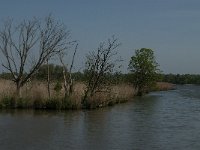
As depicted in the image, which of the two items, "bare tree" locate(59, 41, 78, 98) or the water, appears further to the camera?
"bare tree" locate(59, 41, 78, 98)

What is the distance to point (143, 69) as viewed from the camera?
48938 millimetres

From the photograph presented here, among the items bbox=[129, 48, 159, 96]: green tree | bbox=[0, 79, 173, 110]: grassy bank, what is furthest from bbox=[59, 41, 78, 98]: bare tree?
bbox=[129, 48, 159, 96]: green tree

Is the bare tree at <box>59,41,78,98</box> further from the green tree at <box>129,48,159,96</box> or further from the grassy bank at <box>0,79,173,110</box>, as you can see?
the green tree at <box>129,48,159,96</box>

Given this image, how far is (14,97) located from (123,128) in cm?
982

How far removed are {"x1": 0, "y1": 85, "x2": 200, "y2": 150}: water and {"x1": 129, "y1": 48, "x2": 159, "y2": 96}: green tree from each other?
24402 millimetres

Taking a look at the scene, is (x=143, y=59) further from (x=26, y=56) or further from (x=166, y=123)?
(x=166, y=123)

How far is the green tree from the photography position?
48375mm

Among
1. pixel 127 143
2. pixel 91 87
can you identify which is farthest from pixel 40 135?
pixel 91 87

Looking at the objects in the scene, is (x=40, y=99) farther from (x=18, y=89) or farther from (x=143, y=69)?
(x=143, y=69)

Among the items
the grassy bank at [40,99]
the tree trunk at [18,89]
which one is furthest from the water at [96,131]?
the tree trunk at [18,89]

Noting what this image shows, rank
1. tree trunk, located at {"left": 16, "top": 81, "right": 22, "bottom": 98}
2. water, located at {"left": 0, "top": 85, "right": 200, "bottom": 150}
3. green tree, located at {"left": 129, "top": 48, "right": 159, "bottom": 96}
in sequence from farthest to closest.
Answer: green tree, located at {"left": 129, "top": 48, "right": 159, "bottom": 96}
tree trunk, located at {"left": 16, "top": 81, "right": 22, "bottom": 98}
water, located at {"left": 0, "top": 85, "right": 200, "bottom": 150}

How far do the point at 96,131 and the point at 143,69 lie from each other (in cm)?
3236

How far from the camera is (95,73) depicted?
29.3m

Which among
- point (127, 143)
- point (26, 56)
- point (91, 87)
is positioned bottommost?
point (127, 143)
